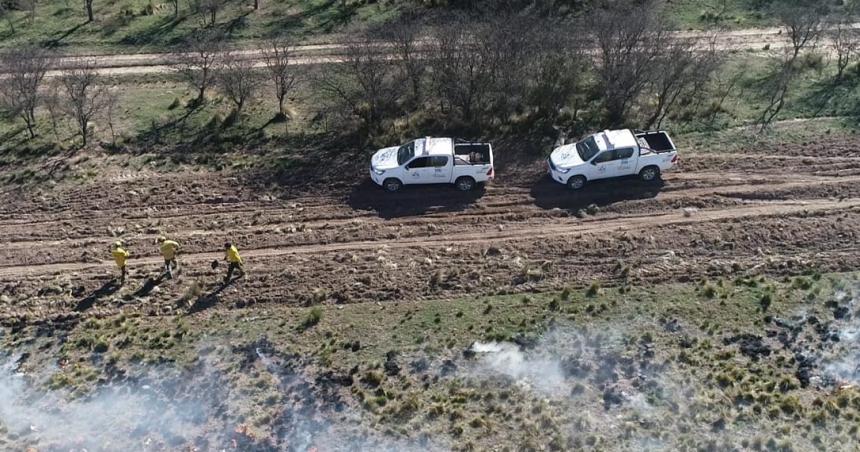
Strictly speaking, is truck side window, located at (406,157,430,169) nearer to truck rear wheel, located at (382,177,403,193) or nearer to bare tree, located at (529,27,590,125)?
truck rear wheel, located at (382,177,403,193)

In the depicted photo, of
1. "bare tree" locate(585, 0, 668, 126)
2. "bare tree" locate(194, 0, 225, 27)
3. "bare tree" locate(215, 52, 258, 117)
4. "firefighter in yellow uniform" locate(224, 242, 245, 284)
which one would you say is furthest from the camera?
"bare tree" locate(194, 0, 225, 27)

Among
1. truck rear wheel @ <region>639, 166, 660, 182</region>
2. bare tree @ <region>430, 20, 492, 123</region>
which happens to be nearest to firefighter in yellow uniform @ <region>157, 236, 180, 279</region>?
bare tree @ <region>430, 20, 492, 123</region>

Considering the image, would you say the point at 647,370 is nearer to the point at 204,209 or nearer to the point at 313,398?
the point at 313,398

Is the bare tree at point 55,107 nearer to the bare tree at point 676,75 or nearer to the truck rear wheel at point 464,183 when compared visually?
the truck rear wheel at point 464,183

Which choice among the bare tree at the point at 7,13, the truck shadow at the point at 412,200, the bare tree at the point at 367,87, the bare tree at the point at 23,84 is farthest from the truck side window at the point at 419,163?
the bare tree at the point at 7,13

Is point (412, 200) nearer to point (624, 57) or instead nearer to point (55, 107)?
point (624, 57)

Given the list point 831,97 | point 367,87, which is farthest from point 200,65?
point 831,97

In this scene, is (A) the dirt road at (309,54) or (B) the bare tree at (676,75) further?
(A) the dirt road at (309,54)
